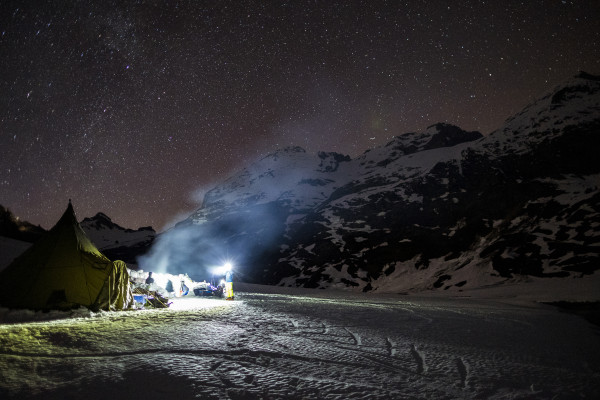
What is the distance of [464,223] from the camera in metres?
64.4

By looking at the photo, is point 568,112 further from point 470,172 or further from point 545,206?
point 545,206

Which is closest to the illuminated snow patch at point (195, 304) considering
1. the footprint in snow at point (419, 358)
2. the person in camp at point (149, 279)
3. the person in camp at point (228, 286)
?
the person in camp at point (228, 286)

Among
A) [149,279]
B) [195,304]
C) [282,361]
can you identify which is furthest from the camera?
[149,279]

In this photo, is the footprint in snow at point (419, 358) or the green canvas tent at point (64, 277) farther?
the green canvas tent at point (64, 277)

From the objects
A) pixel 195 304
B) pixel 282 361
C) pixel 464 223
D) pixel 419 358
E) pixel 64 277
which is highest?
pixel 464 223

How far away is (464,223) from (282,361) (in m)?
68.2

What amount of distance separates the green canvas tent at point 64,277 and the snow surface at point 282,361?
155 cm

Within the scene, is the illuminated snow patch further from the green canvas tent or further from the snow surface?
the snow surface

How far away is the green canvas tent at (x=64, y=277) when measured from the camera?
1089 cm

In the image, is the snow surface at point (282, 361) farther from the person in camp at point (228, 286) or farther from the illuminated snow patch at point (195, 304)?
the person in camp at point (228, 286)

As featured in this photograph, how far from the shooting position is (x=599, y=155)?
203ft

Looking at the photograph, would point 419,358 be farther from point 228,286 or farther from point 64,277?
point 228,286

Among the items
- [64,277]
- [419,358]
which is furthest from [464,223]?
[64,277]

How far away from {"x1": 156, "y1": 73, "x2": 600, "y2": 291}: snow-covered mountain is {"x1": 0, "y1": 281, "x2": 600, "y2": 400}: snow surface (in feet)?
119
